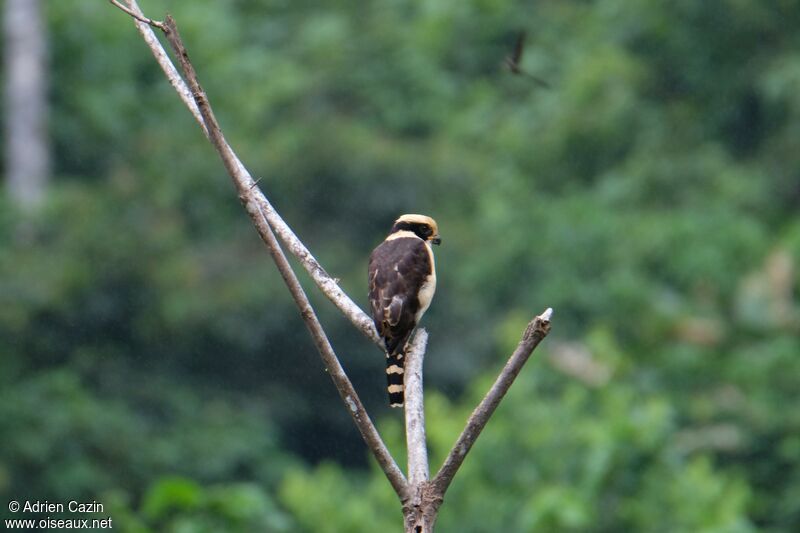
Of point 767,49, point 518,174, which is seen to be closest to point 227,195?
point 518,174

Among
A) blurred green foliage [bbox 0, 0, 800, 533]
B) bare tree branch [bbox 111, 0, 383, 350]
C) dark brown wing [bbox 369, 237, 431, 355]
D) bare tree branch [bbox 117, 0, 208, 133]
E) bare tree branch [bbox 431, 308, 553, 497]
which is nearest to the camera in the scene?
bare tree branch [bbox 431, 308, 553, 497]

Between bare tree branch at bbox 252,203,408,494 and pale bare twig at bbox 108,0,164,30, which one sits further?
pale bare twig at bbox 108,0,164,30

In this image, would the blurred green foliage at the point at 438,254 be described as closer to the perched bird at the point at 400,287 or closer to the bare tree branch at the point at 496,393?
the perched bird at the point at 400,287

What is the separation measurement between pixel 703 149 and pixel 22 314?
846cm

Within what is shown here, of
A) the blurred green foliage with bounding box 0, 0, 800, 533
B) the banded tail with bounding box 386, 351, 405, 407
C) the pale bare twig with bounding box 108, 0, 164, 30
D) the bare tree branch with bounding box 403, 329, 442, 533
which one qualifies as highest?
the blurred green foliage with bounding box 0, 0, 800, 533

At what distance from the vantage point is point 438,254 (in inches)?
658

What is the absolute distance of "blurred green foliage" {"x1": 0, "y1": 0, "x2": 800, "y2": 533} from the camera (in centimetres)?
1138

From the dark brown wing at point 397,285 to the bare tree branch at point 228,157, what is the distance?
484 mm

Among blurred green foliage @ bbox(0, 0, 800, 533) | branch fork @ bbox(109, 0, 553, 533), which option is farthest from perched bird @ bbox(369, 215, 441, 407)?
blurred green foliage @ bbox(0, 0, 800, 533)

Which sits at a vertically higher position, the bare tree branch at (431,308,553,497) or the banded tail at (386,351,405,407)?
the banded tail at (386,351,405,407)

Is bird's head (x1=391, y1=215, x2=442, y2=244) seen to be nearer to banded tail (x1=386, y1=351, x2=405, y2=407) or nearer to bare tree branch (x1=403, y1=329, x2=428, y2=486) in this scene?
banded tail (x1=386, y1=351, x2=405, y2=407)

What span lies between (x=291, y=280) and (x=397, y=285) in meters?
1.60

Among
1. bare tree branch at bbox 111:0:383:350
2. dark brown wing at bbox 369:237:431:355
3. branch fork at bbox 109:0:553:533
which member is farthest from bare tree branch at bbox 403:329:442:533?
dark brown wing at bbox 369:237:431:355

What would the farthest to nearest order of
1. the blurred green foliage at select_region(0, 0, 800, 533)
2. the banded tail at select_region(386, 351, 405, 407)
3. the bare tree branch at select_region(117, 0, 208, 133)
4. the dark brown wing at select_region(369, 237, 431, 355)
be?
the blurred green foliage at select_region(0, 0, 800, 533), the dark brown wing at select_region(369, 237, 431, 355), the banded tail at select_region(386, 351, 405, 407), the bare tree branch at select_region(117, 0, 208, 133)
